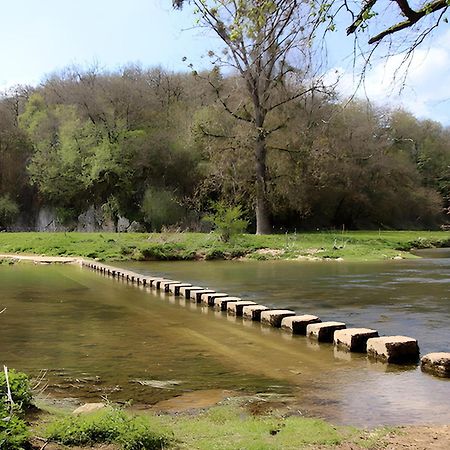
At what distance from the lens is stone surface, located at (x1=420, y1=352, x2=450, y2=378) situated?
591 centimetres

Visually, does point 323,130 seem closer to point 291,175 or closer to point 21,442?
point 291,175

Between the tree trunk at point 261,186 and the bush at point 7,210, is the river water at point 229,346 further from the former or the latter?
the bush at point 7,210

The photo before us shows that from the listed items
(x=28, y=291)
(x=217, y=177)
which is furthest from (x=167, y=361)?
(x=217, y=177)

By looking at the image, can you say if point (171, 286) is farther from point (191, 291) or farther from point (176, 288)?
point (191, 291)

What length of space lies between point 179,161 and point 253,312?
33.8 metres

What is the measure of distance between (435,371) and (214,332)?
3572 millimetres

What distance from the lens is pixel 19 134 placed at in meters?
45.8

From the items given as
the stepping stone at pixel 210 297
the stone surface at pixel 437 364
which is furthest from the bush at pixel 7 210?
the stone surface at pixel 437 364

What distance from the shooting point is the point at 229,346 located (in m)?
7.71

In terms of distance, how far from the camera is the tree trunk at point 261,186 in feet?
110

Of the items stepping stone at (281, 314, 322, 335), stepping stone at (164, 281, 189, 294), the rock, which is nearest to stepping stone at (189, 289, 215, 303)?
stepping stone at (164, 281, 189, 294)

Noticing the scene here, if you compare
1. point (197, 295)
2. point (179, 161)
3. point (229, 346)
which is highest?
point (179, 161)

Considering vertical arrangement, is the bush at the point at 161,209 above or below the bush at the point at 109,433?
above

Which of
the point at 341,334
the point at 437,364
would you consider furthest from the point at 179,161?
the point at 437,364
